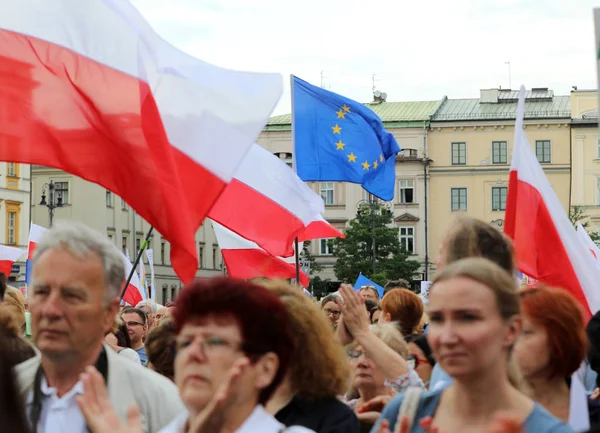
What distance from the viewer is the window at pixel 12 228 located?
58400 millimetres

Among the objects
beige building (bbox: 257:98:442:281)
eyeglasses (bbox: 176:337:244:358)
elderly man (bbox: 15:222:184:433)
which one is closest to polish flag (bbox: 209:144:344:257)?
elderly man (bbox: 15:222:184:433)

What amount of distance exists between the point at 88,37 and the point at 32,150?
791 mm

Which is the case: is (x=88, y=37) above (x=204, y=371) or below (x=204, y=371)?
above

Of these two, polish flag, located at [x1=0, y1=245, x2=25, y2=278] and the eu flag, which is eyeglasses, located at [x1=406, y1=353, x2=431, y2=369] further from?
polish flag, located at [x1=0, y1=245, x2=25, y2=278]

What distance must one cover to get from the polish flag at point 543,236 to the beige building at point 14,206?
51.7 metres

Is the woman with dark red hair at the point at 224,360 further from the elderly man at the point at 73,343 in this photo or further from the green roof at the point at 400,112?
the green roof at the point at 400,112

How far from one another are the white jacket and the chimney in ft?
251

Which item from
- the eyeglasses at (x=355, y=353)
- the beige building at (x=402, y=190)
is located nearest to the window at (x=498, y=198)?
the beige building at (x=402, y=190)

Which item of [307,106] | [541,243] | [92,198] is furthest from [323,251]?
[541,243]

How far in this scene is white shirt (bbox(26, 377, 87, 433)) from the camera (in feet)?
13.0

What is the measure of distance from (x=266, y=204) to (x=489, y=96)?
6984 centimetres

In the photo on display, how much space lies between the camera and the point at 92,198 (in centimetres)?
6825

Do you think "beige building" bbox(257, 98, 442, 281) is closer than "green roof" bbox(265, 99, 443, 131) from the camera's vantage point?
Yes

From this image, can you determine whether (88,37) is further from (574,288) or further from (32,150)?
(574,288)
